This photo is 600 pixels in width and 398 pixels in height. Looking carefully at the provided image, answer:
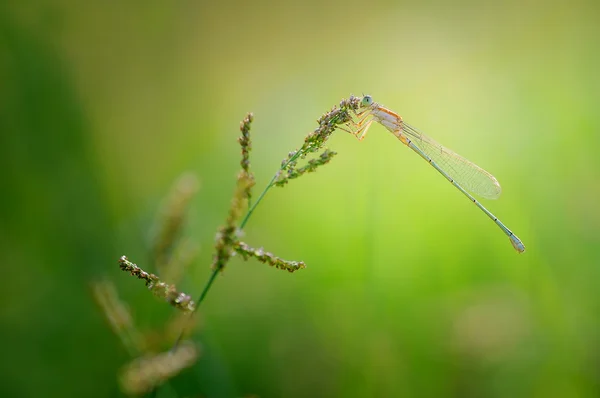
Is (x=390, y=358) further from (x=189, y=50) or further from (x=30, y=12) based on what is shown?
(x=189, y=50)

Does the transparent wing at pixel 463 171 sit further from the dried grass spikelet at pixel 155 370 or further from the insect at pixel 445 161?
the dried grass spikelet at pixel 155 370

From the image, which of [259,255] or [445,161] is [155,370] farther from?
[445,161]

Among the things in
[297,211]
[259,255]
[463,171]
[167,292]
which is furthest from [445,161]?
[167,292]

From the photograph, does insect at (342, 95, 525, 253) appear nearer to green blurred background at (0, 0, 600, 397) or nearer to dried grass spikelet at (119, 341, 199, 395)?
green blurred background at (0, 0, 600, 397)

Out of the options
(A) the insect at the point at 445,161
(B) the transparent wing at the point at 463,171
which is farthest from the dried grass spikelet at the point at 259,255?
(B) the transparent wing at the point at 463,171

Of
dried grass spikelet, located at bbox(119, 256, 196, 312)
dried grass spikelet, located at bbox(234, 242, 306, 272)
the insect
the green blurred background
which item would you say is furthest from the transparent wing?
dried grass spikelet, located at bbox(119, 256, 196, 312)
